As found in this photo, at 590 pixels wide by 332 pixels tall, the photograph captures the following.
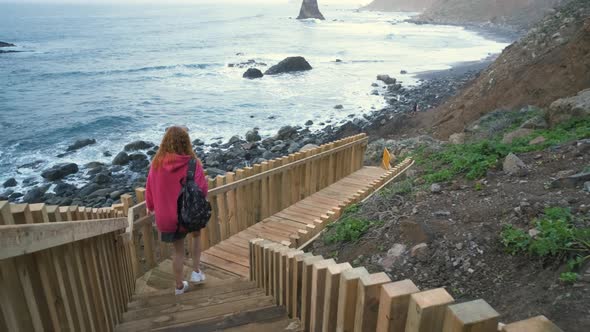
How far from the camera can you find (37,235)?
198 cm

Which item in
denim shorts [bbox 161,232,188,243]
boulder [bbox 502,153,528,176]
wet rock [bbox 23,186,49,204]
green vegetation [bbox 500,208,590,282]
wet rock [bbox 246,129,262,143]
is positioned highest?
green vegetation [bbox 500,208,590,282]

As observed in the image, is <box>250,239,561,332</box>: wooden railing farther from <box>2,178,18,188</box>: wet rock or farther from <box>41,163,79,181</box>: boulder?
<box>2,178,18,188</box>: wet rock

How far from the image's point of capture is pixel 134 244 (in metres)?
4.88

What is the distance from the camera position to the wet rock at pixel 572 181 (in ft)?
14.6

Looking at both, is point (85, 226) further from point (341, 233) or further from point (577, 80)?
point (577, 80)

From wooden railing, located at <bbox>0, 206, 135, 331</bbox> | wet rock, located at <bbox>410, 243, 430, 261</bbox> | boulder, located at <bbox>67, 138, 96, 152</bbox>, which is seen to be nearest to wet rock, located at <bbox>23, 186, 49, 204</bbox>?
boulder, located at <bbox>67, 138, 96, 152</bbox>

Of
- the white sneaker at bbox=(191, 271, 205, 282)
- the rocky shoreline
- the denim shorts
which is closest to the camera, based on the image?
the denim shorts

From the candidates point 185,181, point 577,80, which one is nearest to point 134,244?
point 185,181

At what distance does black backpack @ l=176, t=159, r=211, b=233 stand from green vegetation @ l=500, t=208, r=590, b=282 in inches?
112

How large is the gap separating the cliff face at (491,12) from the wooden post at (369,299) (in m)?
79.3

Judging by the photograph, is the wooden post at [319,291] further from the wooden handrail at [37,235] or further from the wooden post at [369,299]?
the wooden handrail at [37,235]

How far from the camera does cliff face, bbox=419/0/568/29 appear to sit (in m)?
77.7

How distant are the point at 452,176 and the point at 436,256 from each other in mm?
2542

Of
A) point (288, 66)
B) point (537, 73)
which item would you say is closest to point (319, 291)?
point (537, 73)
